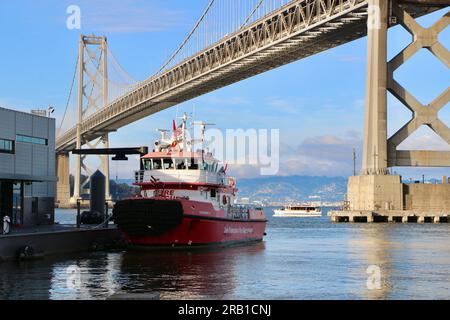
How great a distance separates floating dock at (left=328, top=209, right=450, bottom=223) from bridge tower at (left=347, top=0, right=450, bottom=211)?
2.89ft

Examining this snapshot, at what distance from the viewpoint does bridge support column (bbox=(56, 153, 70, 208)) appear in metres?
148

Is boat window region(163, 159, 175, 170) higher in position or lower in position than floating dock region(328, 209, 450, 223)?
higher

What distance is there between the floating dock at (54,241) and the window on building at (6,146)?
7962mm

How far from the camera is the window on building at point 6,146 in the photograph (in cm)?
4597

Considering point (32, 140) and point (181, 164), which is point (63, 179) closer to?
point (32, 140)

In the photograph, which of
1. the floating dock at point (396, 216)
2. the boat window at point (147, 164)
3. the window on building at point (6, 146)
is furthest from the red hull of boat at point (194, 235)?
the floating dock at point (396, 216)

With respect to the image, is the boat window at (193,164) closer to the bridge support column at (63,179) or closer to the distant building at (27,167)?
the distant building at (27,167)

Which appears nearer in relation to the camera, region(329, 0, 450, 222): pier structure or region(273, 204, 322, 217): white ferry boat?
region(329, 0, 450, 222): pier structure

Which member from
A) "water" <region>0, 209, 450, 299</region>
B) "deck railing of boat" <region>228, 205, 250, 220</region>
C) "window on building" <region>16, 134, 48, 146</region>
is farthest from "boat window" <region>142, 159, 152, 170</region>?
"window on building" <region>16, 134, 48, 146</region>

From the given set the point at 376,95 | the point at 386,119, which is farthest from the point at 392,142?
the point at 376,95

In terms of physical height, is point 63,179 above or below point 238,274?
above

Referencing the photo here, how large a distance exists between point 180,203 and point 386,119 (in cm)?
5322

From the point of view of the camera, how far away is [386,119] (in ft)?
286

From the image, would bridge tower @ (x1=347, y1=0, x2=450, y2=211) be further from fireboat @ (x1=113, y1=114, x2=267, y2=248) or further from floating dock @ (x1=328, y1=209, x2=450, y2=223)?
fireboat @ (x1=113, y1=114, x2=267, y2=248)
